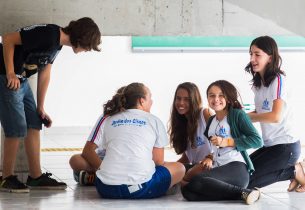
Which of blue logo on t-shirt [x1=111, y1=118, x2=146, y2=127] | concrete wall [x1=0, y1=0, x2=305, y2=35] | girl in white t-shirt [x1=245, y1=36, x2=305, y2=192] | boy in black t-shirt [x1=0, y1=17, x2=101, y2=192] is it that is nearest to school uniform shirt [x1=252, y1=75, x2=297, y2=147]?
girl in white t-shirt [x1=245, y1=36, x2=305, y2=192]

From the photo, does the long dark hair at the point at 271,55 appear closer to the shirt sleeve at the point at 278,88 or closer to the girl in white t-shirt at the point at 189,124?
the shirt sleeve at the point at 278,88

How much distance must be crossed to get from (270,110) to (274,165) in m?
0.43

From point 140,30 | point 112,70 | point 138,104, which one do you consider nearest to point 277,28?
point 140,30

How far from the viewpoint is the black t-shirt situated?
5.44m

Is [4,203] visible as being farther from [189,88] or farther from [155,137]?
[189,88]

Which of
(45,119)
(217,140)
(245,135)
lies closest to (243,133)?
(245,135)

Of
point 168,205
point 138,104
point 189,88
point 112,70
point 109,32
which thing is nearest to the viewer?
point 168,205

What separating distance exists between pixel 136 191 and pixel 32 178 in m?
1.13

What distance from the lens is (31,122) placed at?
582cm

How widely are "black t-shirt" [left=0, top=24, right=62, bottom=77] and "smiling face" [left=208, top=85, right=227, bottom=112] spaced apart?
4.06 feet

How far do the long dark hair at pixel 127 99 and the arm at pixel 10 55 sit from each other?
0.78 metres

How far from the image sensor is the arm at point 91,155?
18.2 ft

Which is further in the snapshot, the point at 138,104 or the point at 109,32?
the point at 109,32

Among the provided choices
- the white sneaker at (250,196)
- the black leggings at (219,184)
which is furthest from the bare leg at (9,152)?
the white sneaker at (250,196)
